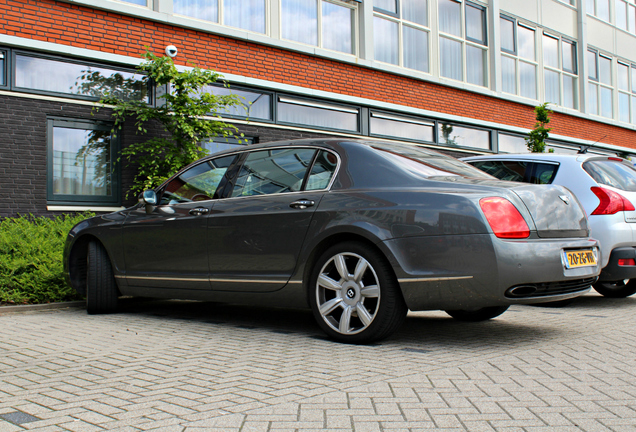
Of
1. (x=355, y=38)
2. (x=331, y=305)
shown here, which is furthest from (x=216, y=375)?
(x=355, y=38)

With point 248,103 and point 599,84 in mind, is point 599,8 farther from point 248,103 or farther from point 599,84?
point 248,103

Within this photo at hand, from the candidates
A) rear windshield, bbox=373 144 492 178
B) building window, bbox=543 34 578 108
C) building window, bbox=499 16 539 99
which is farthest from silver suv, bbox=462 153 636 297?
building window, bbox=543 34 578 108

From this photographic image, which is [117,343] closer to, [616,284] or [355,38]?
[616,284]

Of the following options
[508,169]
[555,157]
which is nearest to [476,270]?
[555,157]

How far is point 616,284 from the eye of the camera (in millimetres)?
7723

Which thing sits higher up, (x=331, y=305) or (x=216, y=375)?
(x=331, y=305)

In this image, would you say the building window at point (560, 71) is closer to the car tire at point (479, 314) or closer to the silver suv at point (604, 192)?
the silver suv at point (604, 192)

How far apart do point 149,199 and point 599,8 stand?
23458mm

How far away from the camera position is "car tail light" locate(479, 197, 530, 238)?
4.20m

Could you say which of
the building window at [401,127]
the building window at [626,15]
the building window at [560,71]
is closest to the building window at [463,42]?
the building window at [401,127]

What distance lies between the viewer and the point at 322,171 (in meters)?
5.06

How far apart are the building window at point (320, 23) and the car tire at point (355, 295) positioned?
994cm

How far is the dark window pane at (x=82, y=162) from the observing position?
1020 centimetres

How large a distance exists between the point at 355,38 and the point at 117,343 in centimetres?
1185
